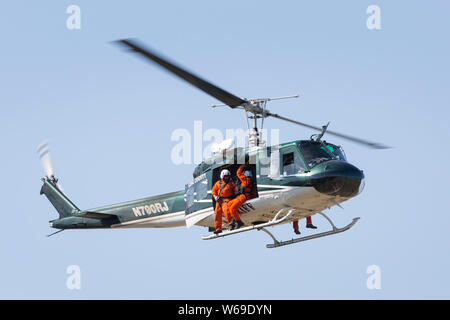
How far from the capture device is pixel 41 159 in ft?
86.7

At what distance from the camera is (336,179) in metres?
18.6

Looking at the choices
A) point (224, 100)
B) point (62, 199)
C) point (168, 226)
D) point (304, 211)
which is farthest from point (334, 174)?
point (62, 199)

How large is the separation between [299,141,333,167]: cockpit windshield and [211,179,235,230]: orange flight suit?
218 centimetres

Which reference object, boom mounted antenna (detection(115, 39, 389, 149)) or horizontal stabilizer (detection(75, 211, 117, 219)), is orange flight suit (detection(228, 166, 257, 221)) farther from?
horizontal stabilizer (detection(75, 211, 117, 219))

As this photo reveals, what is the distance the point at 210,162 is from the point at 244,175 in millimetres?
1495

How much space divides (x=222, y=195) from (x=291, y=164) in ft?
6.92

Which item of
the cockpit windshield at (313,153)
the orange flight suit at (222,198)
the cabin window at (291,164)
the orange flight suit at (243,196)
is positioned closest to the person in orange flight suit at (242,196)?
the orange flight suit at (243,196)

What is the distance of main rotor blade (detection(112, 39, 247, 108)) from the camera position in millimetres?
14906

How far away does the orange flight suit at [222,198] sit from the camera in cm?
1986

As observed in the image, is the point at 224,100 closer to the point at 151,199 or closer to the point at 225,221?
the point at 225,221

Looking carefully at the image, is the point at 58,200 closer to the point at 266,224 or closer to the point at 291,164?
the point at 266,224

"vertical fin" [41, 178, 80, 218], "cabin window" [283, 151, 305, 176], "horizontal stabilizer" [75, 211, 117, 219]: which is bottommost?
"horizontal stabilizer" [75, 211, 117, 219]

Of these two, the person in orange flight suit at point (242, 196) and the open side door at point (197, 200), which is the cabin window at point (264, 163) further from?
the open side door at point (197, 200)

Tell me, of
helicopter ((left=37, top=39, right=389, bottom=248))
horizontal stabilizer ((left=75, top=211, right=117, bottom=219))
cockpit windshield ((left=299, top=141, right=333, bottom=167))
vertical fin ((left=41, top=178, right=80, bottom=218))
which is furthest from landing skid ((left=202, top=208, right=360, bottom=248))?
vertical fin ((left=41, top=178, right=80, bottom=218))
